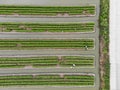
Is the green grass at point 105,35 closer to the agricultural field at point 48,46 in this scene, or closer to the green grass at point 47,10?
the agricultural field at point 48,46

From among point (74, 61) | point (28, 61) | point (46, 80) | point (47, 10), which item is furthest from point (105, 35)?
point (28, 61)

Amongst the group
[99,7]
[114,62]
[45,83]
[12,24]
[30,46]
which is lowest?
[45,83]

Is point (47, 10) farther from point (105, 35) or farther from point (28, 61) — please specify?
point (105, 35)

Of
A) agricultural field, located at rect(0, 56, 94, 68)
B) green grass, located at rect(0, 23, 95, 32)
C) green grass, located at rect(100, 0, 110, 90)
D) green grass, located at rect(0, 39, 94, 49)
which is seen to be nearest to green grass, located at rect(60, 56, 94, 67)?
agricultural field, located at rect(0, 56, 94, 68)

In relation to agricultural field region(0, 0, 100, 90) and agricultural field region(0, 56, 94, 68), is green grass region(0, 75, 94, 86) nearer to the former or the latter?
agricultural field region(0, 0, 100, 90)

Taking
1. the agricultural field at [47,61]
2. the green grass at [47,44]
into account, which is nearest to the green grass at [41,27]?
the green grass at [47,44]

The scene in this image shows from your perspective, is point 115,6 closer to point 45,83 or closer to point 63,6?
point 63,6

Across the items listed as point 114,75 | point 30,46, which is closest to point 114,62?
point 114,75
